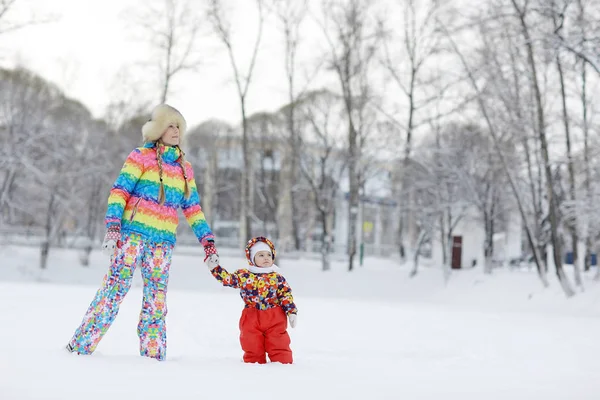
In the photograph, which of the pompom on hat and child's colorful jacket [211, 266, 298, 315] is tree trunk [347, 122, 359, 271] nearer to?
the pompom on hat

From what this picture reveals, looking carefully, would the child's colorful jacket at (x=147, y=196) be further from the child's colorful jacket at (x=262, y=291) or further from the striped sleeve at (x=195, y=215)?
the child's colorful jacket at (x=262, y=291)

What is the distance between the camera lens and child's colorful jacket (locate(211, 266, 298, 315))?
4.88 meters

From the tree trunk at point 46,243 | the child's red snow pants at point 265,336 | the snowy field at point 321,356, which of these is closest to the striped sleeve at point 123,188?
the snowy field at point 321,356

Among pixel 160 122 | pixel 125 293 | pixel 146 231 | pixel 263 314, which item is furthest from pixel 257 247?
pixel 160 122

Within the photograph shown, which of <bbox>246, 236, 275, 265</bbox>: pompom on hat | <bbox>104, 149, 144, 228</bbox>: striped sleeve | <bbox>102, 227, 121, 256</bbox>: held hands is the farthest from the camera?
<bbox>246, 236, 275, 265</bbox>: pompom on hat

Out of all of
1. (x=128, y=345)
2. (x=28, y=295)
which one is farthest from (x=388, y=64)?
(x=128, y=345)

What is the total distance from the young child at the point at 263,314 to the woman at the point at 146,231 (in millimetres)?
340

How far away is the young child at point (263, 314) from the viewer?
15.9ft

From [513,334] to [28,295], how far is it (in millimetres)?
6953

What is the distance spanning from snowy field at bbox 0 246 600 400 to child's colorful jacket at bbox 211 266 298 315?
458mm

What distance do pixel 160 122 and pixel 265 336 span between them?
1.68 m

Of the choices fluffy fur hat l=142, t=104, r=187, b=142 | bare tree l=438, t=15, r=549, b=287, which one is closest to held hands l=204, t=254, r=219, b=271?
fluffy fur hat l=142, t=104, r=187, b=142

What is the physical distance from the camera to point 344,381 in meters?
4.15

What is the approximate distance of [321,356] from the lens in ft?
21.0
